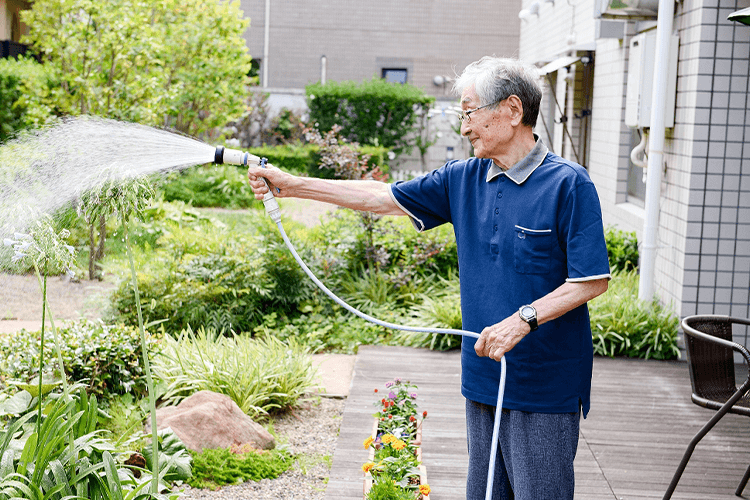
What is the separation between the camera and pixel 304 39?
2217 centimetres

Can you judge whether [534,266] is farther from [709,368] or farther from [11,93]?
[11,93]

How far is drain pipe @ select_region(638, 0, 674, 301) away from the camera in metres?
5.78

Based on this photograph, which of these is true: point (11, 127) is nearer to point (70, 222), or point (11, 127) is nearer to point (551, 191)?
point (70, 222)

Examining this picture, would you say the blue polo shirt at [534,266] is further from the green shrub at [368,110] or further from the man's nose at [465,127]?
the green shrub at [368,110]

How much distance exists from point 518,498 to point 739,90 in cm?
405

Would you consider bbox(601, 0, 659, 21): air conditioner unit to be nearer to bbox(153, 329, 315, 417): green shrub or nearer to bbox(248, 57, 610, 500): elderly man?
bbox(153, 329, 315, 417): green shrub

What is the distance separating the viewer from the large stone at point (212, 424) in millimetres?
4043

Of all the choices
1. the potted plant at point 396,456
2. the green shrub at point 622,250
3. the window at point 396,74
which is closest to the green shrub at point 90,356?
the potted plant at point 396,456

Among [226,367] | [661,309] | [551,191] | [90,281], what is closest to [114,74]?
[90,281]

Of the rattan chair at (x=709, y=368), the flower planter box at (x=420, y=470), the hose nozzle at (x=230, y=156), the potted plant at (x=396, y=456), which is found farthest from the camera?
the rattan chair at (x=709, y=368)

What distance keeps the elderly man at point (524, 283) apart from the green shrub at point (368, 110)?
48.2 ft

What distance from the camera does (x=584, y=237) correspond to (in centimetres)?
233

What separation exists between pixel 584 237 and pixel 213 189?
1143 centimetres

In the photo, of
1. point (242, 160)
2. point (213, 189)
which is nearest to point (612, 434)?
point (242, 160)
